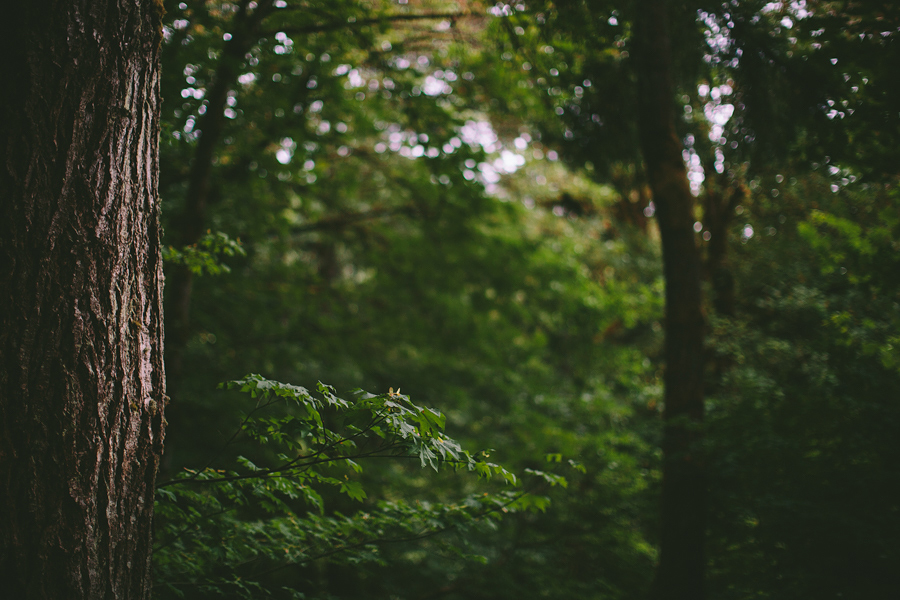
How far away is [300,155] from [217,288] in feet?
6.80

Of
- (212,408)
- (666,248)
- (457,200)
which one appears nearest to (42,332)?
(666,248)

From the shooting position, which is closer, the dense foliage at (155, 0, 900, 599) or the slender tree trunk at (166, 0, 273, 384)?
the dense foliage at (155, 0, 900, 599)

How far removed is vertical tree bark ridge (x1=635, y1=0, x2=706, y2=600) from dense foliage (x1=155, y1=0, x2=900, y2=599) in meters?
0.24

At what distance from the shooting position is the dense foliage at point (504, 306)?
2.87m

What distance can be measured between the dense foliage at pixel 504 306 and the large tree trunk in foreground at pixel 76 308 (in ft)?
1.30

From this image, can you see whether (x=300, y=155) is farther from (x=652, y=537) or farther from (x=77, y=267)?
(x=652, y=537)

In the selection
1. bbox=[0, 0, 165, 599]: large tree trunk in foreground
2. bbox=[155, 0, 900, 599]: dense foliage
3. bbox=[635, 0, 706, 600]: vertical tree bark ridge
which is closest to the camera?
bbox=[0, 0, 165, 599]: large tree trunk in foreground

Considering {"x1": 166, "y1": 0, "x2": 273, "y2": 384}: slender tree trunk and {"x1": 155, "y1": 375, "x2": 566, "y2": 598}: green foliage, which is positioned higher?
{"x1": 166, "y1": 0, "x2": 273, "y2": 384}: slender tree trunk

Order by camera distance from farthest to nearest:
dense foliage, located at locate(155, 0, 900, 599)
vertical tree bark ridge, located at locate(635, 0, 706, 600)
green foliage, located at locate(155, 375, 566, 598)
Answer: vertical tree bark ridge, located at locate(635, 0, 706, 600) → dense foliage, located at locate(155, 0, 900, 599) → green foliage, located at locate(155, 375, 566, 598)

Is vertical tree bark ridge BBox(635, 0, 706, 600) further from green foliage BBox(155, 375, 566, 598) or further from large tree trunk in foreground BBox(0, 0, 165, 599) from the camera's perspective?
large tree trunk in foreground BBox(0, 0, 165, 599)

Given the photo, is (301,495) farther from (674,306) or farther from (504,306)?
(504,306)

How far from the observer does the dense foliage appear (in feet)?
9.40

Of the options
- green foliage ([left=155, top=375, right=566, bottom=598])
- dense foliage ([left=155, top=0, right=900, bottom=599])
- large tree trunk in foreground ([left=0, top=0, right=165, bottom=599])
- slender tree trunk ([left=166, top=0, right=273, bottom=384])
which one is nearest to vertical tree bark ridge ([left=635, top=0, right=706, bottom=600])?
dense foliage ([left=155, top=0, right=900, bottom=599])

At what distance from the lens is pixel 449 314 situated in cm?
757
